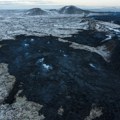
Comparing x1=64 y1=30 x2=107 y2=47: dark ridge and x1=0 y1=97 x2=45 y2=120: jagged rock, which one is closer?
x1=0 y1=97 x2=45 y2=120: jagged rock

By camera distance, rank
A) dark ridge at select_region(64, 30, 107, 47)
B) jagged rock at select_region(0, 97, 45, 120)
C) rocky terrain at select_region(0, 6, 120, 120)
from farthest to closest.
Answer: dark ridge at select_region(64, 30, 107, 47) → rocky terrain at select_region(0, 6, 120, 120) → jagged rock at select_region(0, 97, 45, 120)

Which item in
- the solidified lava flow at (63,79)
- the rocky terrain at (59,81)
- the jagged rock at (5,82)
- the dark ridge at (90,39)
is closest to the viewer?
the rocky terrain at (59,81)

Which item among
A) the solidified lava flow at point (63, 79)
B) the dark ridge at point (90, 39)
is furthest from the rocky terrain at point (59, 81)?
the dark ridge at point (90, 39)

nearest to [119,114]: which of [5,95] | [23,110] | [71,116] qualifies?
[71,116]

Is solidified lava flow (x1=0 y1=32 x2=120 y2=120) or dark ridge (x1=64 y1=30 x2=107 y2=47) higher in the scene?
solidified lava flow (x1=0 y1=32 x2=120 y2=120)

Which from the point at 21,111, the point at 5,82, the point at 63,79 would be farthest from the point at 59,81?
the point at 21,111

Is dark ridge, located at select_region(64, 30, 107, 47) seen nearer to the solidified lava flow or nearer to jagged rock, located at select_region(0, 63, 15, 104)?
the solidified lava flow

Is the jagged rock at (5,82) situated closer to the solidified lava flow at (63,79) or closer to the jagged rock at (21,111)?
the solidified lava flow at (63,79)

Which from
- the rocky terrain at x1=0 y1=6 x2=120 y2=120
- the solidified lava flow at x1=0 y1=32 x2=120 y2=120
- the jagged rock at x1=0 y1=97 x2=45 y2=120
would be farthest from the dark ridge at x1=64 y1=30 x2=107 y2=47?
the jagged rock at x1=0 y1=97 x2=45 y2=120
